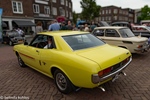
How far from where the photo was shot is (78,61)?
2732mm

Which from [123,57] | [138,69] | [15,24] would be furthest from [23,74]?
[15,24]

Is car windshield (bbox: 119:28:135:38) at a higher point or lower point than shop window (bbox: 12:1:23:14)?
lower

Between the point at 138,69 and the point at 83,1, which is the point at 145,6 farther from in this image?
the point at 138,69

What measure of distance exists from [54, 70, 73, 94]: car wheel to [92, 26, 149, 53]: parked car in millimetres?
4028

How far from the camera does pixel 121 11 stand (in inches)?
2537

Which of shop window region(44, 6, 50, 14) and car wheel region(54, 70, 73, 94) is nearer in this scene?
car wheel region(54, 70, 73, 94)

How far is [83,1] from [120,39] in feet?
73.8

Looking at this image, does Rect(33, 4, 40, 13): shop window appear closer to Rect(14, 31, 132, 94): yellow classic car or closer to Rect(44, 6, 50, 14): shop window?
→ Rect(44, 6, 50, 14): shop window

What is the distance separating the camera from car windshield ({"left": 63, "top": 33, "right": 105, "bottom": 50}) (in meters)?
3.42

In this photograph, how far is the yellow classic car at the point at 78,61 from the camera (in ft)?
8.63

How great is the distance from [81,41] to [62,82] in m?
1.21

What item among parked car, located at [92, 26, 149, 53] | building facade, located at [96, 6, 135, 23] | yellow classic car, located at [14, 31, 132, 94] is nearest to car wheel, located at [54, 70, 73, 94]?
yellow classic car, located at [14, 31, 132, 94]

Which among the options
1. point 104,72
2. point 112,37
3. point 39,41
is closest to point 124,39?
point 112,37

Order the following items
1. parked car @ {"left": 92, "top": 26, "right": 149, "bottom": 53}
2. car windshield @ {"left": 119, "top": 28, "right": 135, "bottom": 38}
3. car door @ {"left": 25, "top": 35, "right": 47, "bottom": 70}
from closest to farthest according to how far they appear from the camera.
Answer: car door @ {"left": 25, "top": 35, "right": 47, "bottom": 70} < parked car @ {"left": 92, "top": 26, "right": 149, "bottom": 53} < car windshield @ {"left": 119, "top": 28, "right": 135, "bottom": 38}
